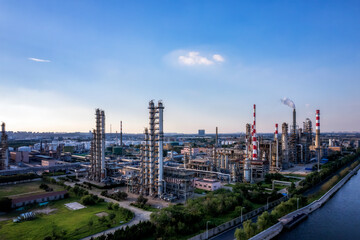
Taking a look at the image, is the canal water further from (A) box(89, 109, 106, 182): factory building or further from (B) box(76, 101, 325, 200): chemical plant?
(A) box(89, 109, 106, 182): factory building

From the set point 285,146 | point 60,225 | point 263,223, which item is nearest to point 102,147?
point 60,225

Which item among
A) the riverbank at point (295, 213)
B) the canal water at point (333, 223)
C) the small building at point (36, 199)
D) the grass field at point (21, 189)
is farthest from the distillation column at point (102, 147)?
Result: the canal water at point (333, 223)

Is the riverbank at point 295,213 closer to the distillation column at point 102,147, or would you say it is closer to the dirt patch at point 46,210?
the dirt patch at point 46,210

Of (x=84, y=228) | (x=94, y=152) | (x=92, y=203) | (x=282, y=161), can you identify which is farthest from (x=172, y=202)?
(x=282, y=161)

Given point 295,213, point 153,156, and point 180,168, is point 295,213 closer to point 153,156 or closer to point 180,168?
point 153,156

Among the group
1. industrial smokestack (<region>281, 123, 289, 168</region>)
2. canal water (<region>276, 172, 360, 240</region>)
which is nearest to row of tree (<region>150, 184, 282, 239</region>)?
canal water (<region>276, 172, 360, 240</region>)
